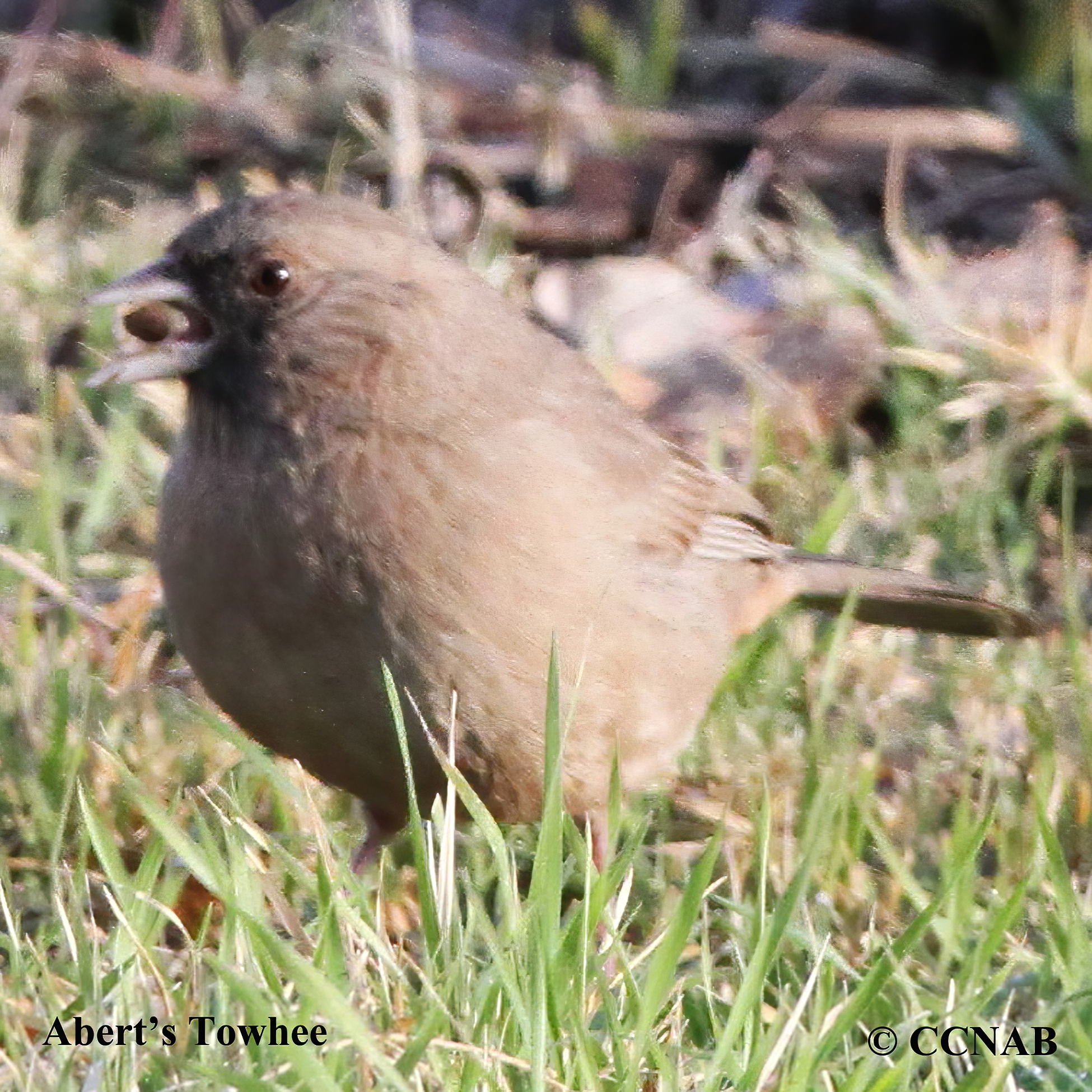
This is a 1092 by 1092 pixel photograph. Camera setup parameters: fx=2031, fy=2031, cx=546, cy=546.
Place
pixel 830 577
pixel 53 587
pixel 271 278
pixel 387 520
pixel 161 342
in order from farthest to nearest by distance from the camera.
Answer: pixel 830 577, pixel 53 587, pixel 161 342, pixel 271 278, pixel 387 520

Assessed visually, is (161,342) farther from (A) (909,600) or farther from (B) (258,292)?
(A) (909,600)

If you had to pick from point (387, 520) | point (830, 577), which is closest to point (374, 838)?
point (387, 520)

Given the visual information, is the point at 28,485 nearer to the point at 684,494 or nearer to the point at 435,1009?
the point at 684,494

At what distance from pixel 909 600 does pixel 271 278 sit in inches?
75.0

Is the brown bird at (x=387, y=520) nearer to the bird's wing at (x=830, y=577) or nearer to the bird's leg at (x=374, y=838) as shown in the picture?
the bird's leg at (x=374, y=838)

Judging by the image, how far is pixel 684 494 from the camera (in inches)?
193

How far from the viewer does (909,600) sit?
16.9ft

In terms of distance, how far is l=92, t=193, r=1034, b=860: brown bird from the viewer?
12.9 feet

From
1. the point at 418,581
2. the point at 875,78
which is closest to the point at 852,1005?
the point at 418,581

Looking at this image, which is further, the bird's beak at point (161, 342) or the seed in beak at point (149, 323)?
the seed in beak at point (149, 323)

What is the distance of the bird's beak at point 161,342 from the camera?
164 inches

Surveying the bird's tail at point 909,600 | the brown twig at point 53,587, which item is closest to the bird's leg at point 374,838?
the brown twig at point 53,587

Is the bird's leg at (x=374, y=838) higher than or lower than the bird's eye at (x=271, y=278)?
lower

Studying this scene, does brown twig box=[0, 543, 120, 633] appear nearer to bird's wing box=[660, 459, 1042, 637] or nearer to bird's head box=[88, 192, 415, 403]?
bird's head box=[88, 192, 415, 403]
